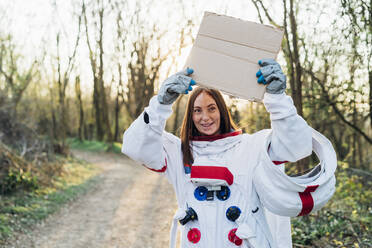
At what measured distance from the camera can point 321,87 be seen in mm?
5641

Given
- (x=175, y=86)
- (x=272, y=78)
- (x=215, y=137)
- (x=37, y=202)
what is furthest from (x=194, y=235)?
(x=37, y=202)

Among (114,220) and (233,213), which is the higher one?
(233,213)

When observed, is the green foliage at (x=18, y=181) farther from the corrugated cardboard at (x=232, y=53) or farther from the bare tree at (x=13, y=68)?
the bare tree at (x=13, y=68)

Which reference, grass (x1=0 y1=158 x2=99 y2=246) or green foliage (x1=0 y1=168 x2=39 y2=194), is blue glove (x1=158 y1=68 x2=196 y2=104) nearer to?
grass (x1=0 y1=158 x2=99 y2=246)

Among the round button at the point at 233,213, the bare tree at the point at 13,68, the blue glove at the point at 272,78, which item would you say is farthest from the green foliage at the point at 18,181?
the bare tree at the point at 13,68

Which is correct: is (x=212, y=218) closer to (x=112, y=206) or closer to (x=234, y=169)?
(x=234, y=169)

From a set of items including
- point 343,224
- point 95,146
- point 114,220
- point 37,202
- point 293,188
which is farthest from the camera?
point 95,146

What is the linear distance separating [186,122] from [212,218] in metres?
0.69

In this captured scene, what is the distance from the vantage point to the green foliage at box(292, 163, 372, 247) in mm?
4218

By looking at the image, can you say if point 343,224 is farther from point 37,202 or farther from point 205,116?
point 37,202

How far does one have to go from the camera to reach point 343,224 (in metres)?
4.70

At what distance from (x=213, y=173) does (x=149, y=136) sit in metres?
0.45

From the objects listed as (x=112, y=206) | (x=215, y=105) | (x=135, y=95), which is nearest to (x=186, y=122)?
(x=215, y=105)

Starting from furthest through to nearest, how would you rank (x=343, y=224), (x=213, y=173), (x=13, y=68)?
1. (x=13, y=68)
2. (x=343, y=224)
3. (x=213, y=173)
